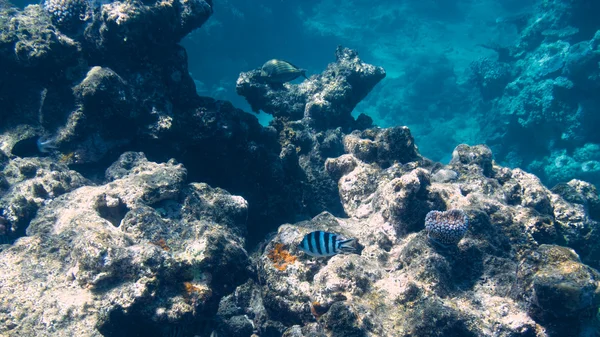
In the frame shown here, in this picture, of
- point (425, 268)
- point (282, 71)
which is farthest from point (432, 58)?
point (425, 268)

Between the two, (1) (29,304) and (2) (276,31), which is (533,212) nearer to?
(1) (29,304)

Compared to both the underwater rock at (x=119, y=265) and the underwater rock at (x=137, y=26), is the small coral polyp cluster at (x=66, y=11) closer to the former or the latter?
the underwater rock at (x=137, y=26)

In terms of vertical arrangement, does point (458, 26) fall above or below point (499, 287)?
above

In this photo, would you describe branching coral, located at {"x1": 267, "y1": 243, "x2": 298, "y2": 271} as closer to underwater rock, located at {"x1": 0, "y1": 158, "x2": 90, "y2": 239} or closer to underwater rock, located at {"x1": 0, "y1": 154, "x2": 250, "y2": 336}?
underwater rock, located at {"x1": 0, "y1": 154, "x2": 250, "y2": 336}

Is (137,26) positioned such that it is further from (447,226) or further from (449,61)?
(449,61)

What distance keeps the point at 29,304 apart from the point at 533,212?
20.1 ft

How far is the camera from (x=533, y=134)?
672 inches

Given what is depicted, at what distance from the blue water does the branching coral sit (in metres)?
16.7

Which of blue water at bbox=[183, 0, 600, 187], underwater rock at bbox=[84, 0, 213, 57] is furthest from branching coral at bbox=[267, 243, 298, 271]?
blue water at bbox=[183, 0, 600, 187]

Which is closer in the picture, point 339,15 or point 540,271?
point 540,271

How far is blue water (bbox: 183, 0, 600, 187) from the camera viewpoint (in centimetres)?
1627

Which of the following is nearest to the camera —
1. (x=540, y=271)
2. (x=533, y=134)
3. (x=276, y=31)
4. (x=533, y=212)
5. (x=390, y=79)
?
(x=540, y=271)

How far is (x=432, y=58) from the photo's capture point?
111 ft

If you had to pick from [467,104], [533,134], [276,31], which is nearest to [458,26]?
[467,104]
